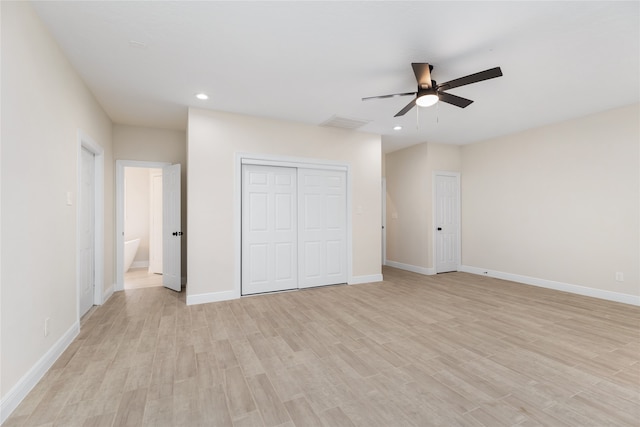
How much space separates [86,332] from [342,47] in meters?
4.00

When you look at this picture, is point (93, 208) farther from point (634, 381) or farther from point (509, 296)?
point (509, 296)

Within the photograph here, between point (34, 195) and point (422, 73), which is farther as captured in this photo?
point (422, 73)

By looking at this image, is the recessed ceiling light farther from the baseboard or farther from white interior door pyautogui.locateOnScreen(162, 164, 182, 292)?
the baseboard

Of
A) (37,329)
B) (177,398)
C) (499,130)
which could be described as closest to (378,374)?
(177,398)

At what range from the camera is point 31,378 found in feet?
6.73

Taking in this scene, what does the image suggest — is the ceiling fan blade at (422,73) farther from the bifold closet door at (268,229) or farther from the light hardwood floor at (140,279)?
the light hardwood floor at (140,279)

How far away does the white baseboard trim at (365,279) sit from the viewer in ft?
17.3

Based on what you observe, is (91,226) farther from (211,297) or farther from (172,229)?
(211,297)

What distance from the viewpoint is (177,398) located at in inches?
77.4

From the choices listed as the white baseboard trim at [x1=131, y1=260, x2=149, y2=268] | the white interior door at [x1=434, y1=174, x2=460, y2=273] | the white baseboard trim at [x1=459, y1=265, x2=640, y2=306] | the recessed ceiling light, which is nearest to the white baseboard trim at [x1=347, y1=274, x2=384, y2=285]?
the white interior door at [x1=434, y1=174, x2=460, y2=273]

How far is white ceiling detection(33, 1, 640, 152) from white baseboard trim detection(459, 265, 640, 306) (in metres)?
2.77

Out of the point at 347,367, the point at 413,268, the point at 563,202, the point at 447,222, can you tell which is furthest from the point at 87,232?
the point at 563,202

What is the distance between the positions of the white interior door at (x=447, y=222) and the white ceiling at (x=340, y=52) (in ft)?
7.45

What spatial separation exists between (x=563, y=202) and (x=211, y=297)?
597 cm
